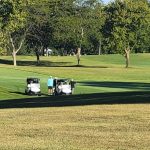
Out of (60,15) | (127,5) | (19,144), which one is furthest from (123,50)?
(19,144)

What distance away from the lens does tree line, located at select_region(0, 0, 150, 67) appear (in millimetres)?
92375

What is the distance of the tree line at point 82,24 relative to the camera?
9238 centimetres

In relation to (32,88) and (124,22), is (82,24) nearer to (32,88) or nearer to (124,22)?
(124,22)

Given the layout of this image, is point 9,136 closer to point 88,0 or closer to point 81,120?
point 81,120

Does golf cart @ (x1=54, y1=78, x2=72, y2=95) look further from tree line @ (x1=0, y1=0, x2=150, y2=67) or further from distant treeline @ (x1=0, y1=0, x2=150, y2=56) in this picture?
tree line @ (x1=0, y1=0, x2=150, y2=67)

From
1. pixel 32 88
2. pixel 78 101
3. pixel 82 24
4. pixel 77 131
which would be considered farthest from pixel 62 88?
pixel 82 24

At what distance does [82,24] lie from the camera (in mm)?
101812

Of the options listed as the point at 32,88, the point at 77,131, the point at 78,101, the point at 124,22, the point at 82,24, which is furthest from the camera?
the point at 82,24

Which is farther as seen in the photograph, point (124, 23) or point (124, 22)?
point (124, 23)

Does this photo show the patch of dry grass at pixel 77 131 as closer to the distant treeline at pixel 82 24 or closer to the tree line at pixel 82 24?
the distant treeline at pixel 82 24

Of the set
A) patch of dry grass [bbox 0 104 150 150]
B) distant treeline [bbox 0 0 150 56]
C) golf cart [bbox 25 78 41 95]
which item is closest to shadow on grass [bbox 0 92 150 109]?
patch of dry grass [bbox 0 104 150 150]

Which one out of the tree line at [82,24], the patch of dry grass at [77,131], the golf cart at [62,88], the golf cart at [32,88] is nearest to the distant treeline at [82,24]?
the tree line at [82,24]

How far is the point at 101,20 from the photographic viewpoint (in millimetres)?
104688

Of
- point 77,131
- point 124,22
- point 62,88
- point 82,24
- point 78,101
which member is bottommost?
point 62,88
